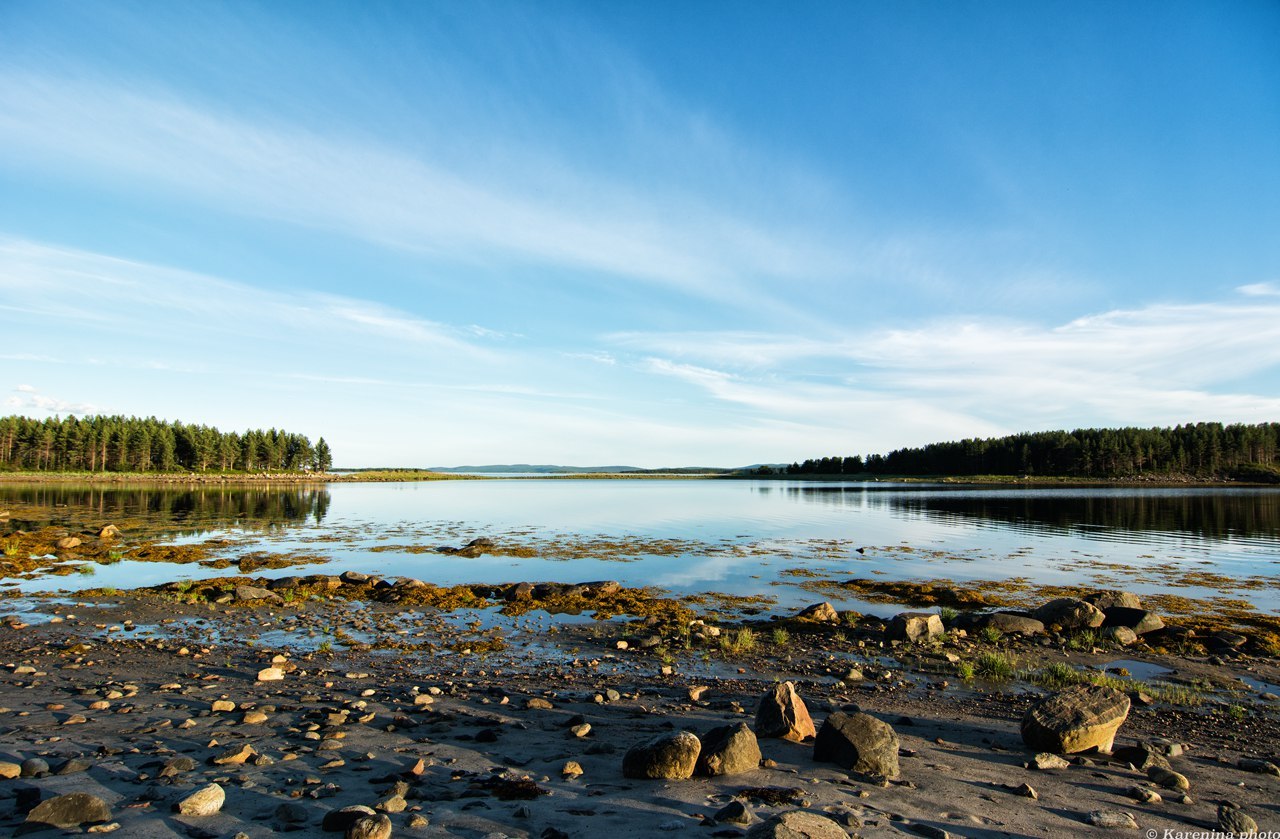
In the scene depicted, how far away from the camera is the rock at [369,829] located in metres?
6.70

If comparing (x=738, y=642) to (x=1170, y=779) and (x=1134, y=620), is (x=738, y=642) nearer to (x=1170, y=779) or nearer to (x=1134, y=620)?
(x=1170, y=779)

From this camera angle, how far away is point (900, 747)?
10.5 m

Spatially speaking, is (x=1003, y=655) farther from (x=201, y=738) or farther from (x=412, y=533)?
(x=412, y=533)

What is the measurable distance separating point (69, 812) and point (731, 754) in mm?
7819

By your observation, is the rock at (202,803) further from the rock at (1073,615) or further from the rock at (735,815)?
the rock at (1073,615)

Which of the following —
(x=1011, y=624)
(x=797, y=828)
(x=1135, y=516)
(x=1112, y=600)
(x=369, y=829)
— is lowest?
(x=1135, y=516)

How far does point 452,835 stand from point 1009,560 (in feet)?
131

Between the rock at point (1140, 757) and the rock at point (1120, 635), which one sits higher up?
the rock at point (1140, 757)

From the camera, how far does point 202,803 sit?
24.5 feet

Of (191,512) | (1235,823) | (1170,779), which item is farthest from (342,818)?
(191,512)

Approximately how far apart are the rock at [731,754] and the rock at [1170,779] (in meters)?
5.66

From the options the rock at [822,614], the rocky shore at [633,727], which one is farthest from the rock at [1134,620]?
the rock at [822,614]

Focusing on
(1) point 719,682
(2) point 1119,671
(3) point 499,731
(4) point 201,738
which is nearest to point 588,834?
(3) point 499,731

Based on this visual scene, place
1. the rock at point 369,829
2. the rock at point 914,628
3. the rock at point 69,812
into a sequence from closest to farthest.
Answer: the rock at point 369,829, the rock at point 69,812, the rock at point 914,628
